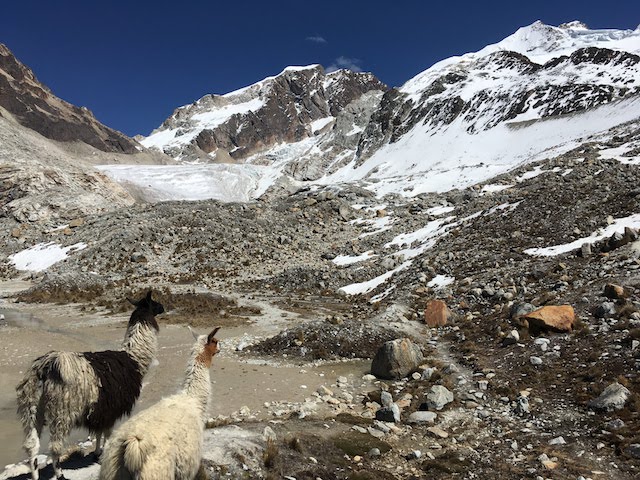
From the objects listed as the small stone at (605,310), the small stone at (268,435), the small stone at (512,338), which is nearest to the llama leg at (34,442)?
the small stone at (268,435)

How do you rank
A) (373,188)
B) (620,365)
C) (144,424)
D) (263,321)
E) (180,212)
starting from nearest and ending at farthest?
(144,424)
(620,365)
(263,321)
(180,212)
(373,188)

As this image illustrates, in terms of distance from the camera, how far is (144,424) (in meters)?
5.46

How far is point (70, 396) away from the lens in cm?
712

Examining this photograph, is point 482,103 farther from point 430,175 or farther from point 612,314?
point 612,314

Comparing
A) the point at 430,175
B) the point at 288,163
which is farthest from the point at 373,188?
the point at 288,163

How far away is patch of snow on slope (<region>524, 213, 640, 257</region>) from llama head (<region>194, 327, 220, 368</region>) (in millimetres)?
23293

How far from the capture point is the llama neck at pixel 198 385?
651cm

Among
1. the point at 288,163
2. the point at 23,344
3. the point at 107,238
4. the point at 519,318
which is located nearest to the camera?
the point at 519,318

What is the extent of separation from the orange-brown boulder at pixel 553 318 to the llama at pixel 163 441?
14.2 m

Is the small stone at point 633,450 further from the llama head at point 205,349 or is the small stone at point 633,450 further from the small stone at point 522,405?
the llama head at point 205,349

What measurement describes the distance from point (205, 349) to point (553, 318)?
1426 centimetres

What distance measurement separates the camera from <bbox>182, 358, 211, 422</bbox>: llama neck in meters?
6.51

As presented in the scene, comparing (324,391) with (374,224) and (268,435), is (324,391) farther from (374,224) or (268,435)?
(374,224)

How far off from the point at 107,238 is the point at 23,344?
29.1 meters
